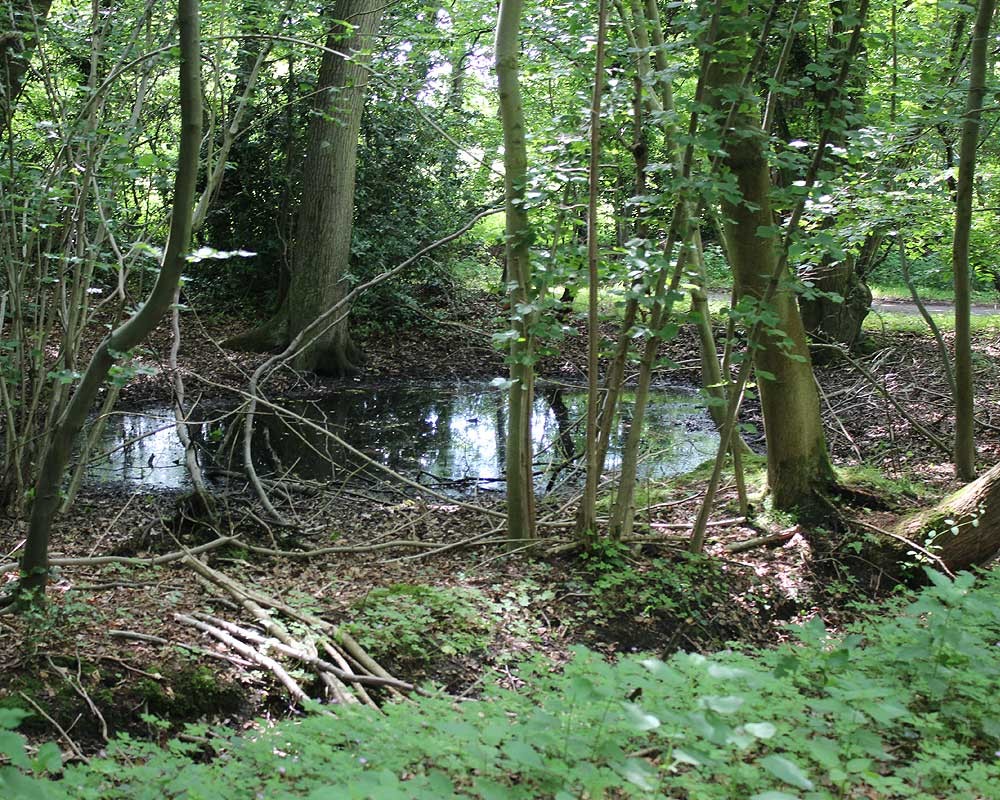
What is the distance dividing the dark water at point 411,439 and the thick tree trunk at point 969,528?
86.0 inches

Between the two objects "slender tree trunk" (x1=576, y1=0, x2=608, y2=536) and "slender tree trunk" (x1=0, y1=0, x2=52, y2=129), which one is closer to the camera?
"slender tree trunk" (x1=576, y1=0, x2=608, y2=536)

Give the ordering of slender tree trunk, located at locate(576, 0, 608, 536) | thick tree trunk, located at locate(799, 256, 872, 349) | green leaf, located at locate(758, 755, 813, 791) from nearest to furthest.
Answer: green leaf, located at locate(758, 755, 813, 791), slender tree trunk, located at locate(576, 0, 608, 536), thick tree trunk, located at locate(799, 256, 872, 349)

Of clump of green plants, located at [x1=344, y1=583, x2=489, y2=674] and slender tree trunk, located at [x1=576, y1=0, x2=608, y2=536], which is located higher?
slender tree trunk, located at [x1=576, y1=0, x2=608, y2=536]

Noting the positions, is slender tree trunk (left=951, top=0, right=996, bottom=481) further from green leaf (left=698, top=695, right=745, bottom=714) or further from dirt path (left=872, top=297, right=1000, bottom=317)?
dirt path (left=872, top=297, right=1000, bottom=317)

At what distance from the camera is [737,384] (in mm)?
4711

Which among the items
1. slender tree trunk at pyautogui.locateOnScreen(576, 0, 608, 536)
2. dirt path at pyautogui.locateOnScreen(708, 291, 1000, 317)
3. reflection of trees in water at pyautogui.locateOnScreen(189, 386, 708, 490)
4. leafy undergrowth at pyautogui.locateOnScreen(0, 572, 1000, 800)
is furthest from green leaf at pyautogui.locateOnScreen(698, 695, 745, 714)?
dirt path at pyautogui.locateOnScreen(708, 291, 1000, 317)

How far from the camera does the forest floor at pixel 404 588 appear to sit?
360 centimetres

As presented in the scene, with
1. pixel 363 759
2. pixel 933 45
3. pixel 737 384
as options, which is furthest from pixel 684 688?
pixel 933 45

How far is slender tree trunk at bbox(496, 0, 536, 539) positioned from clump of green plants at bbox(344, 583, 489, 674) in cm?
91

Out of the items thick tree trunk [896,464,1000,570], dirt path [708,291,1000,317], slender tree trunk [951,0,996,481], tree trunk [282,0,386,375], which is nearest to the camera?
thick tree trunk [896,464,1000,570]

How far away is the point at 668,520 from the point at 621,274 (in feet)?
6.96

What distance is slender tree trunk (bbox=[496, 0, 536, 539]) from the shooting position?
4.53 metres

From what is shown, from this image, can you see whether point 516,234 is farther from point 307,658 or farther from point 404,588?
point 307,658

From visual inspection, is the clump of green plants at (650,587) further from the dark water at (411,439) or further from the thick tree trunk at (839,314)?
the thick tree trunk at (839,314)
